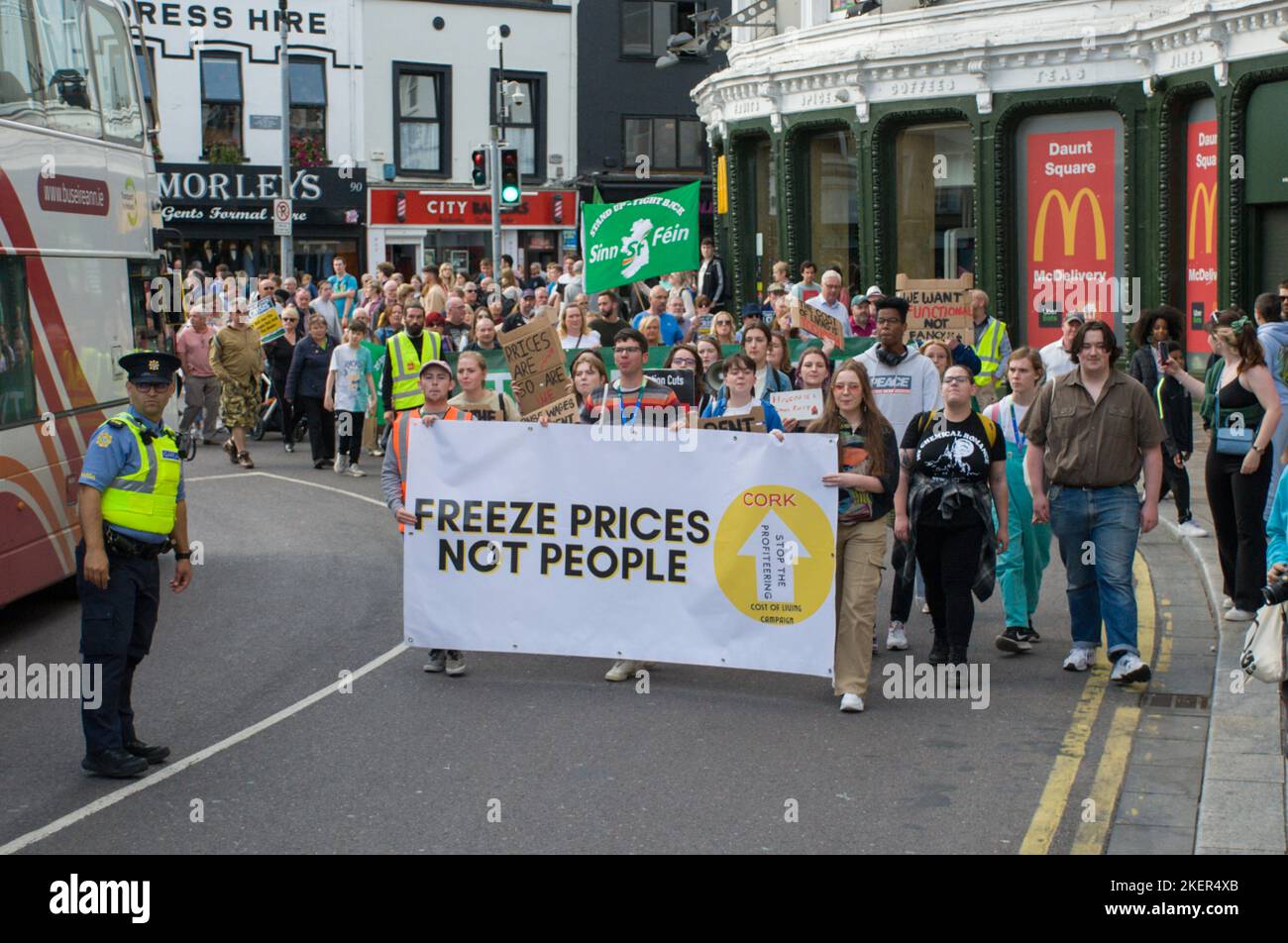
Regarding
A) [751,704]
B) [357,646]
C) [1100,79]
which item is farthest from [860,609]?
[1100,79]

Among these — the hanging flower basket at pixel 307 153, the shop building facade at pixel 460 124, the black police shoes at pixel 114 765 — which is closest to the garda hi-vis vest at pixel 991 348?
the black police shoes at pixel 114 765

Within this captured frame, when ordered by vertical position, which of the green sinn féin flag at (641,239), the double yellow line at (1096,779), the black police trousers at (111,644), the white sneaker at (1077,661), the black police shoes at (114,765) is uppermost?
the green sinn féin flag at (641,239)

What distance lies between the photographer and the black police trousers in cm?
763

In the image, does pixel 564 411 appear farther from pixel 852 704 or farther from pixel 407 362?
pixel 407 362

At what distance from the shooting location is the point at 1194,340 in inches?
814

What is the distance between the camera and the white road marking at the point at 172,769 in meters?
6.81

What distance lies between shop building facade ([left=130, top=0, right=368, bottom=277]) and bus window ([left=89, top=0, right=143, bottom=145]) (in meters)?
24.6

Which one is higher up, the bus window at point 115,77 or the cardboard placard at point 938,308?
the bus window at point 115,77

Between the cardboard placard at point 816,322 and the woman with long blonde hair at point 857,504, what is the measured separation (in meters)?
7.25

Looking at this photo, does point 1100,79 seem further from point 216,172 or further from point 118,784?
point 216,172

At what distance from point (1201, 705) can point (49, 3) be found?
8.81 m

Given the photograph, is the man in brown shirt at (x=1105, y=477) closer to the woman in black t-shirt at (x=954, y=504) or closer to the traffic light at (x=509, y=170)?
the woman in black t-shirt at (x=954, y=504)

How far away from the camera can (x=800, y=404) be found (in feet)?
31.0

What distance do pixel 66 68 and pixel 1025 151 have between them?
15.1 m
